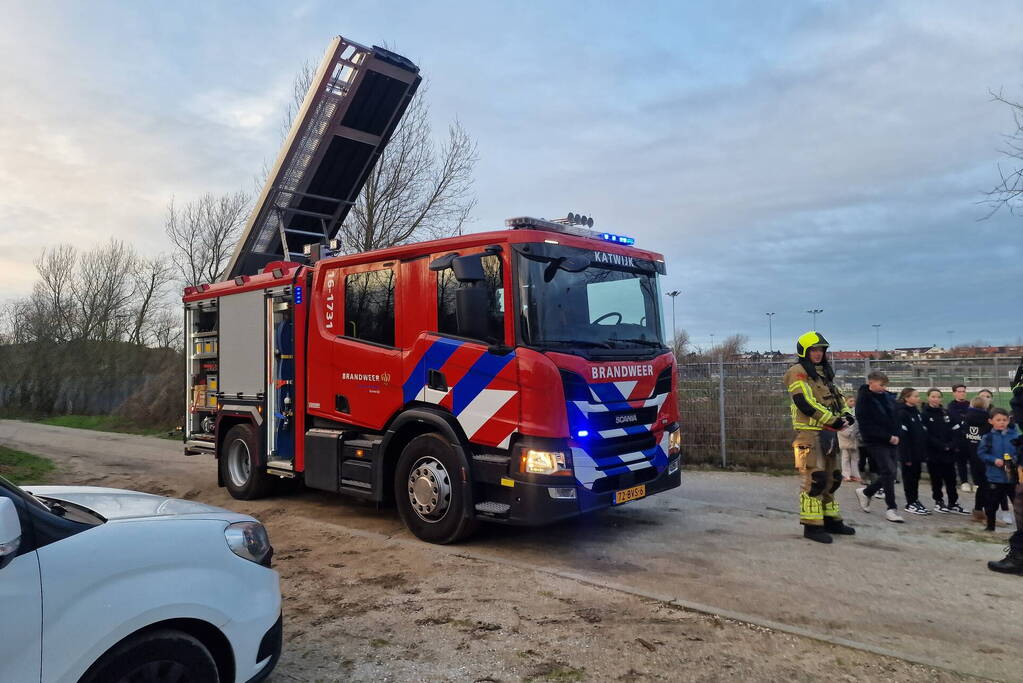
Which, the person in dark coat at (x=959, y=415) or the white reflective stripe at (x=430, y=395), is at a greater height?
the white reflective stripe at (x=430, y=395)

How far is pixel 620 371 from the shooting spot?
6.09m

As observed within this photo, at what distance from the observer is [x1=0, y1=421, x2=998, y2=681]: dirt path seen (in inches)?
148

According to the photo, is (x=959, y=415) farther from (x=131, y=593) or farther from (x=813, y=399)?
(x=131, y=593)

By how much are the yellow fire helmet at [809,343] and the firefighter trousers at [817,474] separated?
32.4 inches

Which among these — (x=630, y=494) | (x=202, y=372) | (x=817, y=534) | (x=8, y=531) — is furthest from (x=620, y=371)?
(x=202, y=372)

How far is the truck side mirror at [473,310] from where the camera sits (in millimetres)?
5715

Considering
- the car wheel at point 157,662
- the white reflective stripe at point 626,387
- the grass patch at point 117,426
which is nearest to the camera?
the car wheel at point 157,662

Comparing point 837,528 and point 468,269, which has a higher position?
point 468,269

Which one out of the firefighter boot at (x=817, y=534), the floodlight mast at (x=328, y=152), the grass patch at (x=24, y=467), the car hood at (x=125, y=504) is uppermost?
the floodlight mast at (x=328, y=152)

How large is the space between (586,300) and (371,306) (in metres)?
2.32

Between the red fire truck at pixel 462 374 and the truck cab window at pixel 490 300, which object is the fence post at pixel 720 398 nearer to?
the red fire truck at pixel 462 374

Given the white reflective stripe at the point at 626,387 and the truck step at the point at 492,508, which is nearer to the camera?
the truck step at the point at 492,508

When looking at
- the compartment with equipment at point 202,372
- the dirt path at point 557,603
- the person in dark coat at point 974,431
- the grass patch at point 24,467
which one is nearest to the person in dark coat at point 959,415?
the person in dark coat at point 974,431

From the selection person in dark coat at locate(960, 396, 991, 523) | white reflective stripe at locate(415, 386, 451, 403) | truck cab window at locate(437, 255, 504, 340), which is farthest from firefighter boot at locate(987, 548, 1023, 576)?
white reflective stripe at locate(415, 386, 451, 403)
